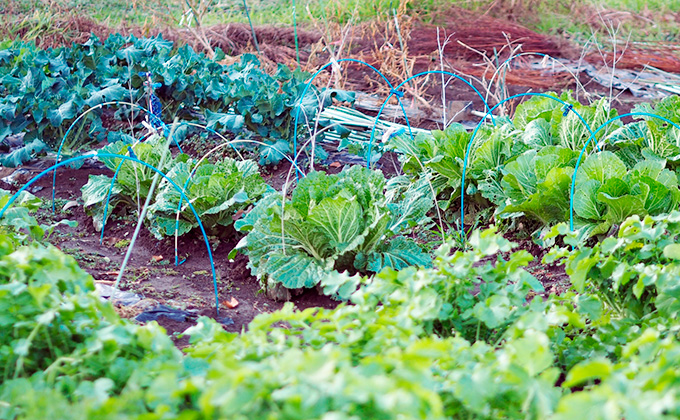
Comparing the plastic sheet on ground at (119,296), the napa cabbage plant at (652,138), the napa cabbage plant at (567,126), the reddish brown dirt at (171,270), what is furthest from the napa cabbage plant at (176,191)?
the napa cabbage plant at (652,138)

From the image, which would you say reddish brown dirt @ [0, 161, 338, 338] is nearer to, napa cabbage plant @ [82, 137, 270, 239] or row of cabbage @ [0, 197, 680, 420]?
napa cabbage plant @ [82, 137, 270, 239]

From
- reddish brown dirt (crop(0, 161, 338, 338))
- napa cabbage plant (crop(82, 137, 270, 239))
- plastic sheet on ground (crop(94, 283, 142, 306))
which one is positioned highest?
napa cabbage plant (crop(82, 137, 270, 239))

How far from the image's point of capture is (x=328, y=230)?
2.80 metres

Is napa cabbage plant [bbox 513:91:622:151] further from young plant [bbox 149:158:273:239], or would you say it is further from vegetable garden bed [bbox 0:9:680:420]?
young plant [bbox 149:158:273:239]

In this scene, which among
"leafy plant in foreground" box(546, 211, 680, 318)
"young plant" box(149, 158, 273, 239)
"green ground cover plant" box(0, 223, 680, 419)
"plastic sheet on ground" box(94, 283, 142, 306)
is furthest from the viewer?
"young plant" box(149, 158, 273, 239)

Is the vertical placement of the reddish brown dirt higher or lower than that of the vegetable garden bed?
lower

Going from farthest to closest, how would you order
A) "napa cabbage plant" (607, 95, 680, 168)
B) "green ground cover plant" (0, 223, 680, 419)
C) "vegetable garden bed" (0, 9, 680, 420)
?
"napa cabbage plant" (607, 95, 680, 168) → "vegetable garden bed" (0, 9, 680, 420) → "green ground cover plant" (0, 223, 680, 419)

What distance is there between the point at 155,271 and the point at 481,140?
1.99m

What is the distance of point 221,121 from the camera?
4066 millimetres

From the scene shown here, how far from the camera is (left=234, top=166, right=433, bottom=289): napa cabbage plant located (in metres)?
2.76

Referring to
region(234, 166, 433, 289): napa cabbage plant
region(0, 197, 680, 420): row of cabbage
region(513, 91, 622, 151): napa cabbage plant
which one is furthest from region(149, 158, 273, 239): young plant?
region(513, 91, 622, 151): napa cabbage plant

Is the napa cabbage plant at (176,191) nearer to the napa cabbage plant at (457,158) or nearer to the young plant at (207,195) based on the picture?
the young plant at (207,195)

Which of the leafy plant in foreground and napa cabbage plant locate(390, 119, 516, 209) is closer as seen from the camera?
the leafy plant in foreground

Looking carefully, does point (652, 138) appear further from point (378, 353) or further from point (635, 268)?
point (378, 353)
